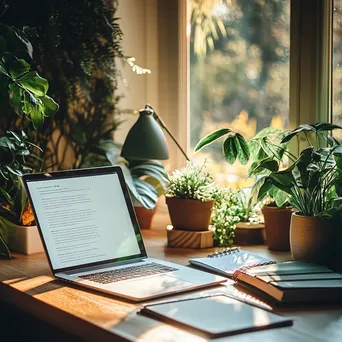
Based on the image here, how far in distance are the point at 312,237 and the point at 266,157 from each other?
317 millimetres

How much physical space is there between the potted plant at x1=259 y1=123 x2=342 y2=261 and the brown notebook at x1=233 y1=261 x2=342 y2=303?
0.30 feet

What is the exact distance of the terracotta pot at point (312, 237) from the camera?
173cm

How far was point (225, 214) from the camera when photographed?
2.11 metres

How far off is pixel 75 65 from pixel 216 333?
1361 mm

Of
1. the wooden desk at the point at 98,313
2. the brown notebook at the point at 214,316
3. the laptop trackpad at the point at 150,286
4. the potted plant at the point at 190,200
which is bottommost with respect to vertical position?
the wooden desk at the point at 98,313

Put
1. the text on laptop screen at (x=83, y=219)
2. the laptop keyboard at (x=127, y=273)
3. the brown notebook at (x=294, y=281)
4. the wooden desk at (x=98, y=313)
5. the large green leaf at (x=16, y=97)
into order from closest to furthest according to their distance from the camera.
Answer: the wooden desk at (x=98, y=313)
the brown notebook at (x=294, y=281)
the laptop keyboard at (x=127, y=273)
the text on laptop screen at (x=83, y=219)
the large green leaf at (x=16, y=97)

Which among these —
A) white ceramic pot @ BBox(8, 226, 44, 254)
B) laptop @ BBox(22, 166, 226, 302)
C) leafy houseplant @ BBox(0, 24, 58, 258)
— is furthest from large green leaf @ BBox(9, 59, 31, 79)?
white ceramic pot @ BBox(8, 226, 44, 254)

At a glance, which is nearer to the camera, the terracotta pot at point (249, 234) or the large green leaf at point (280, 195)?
the large green leaf at point (280, 195)

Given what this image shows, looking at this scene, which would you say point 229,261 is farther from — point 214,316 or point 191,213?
point 214,316

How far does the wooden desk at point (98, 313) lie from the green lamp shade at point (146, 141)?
389mm

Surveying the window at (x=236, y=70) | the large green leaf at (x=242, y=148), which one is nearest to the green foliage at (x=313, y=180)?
the large green leaf at (x=242, y=148)

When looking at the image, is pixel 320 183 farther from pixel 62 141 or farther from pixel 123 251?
pixel 62 141

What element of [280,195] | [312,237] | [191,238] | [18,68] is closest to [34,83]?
[18,68]

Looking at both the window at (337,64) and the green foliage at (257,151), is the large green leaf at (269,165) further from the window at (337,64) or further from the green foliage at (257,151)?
the window at (337,64)
